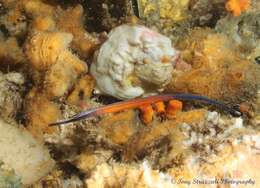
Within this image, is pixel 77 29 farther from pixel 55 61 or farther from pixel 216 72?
pixel 216 72

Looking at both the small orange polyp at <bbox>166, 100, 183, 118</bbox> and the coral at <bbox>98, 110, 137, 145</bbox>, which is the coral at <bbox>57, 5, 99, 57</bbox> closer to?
the coral at <bbox>98, 110, 137, 145</bbox>

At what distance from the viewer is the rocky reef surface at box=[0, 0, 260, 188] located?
246cm

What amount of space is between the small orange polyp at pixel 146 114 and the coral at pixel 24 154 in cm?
82

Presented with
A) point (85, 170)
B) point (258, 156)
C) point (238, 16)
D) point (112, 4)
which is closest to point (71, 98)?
point (85, 170)

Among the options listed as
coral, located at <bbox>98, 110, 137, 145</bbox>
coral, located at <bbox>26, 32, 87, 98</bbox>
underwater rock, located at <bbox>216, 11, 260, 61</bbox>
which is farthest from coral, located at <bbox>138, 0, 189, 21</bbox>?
coral, located at <bbox>98, 110, 137, 145</bbox>

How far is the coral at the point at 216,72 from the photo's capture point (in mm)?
2965

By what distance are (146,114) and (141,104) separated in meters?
0.09

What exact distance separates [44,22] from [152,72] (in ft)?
3.55

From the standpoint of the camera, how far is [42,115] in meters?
2.98

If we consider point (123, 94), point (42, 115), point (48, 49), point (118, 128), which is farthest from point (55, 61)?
point (118, 128)

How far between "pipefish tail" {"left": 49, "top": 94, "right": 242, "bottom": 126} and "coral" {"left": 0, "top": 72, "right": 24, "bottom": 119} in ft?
1.63

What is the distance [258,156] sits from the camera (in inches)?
96.3

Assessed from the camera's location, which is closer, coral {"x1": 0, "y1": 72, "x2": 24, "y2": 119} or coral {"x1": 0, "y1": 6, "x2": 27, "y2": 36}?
coral {"x1": 0, "y1": 72, "x2": 24, "y2": 119}

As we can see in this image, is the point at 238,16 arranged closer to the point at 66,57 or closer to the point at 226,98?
the point at 226,98
